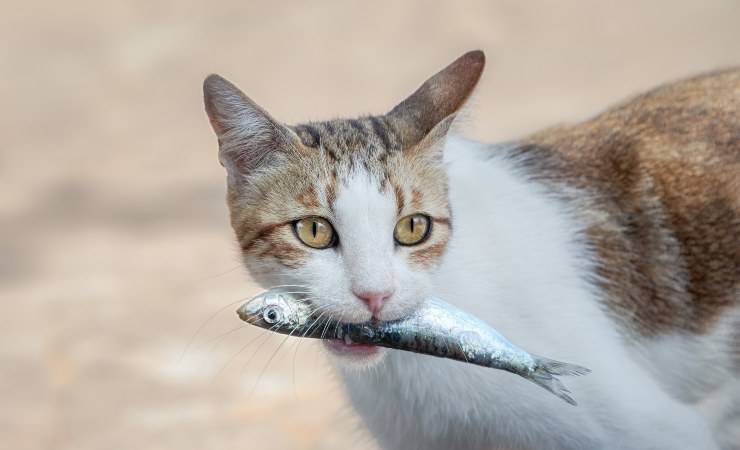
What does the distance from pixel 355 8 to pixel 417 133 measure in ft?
10.7

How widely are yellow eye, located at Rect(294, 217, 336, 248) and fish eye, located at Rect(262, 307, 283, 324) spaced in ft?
0.42

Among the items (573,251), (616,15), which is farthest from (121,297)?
(616,15)

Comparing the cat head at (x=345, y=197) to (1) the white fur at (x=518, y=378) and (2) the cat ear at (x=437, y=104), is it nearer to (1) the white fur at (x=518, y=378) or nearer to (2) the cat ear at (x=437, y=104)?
(2) the cat ear at (x=437, y=104)

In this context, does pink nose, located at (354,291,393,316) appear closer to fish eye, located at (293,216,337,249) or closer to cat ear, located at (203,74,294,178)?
fish eye, located at (293,216,337,249)

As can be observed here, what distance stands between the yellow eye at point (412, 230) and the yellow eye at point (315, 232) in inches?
4.4

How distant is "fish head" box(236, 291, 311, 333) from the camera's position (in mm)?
1812

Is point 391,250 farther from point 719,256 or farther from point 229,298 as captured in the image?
point 229,298

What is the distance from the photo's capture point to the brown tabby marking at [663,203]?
2.28 m

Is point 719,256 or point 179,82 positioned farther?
point 179,82

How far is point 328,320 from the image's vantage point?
1.83 m

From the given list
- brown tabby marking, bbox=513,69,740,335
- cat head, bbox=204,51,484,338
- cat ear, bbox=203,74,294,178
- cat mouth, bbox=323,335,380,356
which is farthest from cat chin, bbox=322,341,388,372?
brown tabby marking, bbox=513,69,740,335

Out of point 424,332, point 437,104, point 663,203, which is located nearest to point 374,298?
point 424,332

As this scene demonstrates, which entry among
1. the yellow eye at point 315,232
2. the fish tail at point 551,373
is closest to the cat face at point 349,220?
the yellow eye at point 315,232

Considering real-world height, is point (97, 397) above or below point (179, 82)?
below
